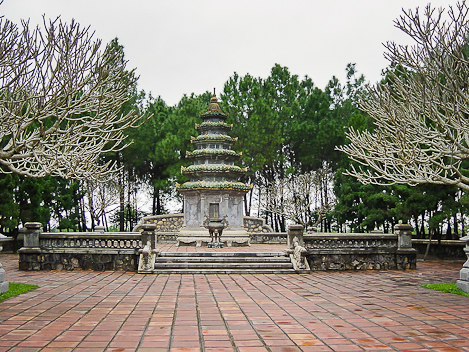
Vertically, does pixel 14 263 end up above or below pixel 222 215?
below

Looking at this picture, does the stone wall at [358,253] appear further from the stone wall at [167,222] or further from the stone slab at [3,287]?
the stone wall at [167,222]

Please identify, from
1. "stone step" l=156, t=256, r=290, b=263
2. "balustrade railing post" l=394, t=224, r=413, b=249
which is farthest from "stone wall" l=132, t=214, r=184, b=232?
"balustrade railing post" l=394, t=224, r=413, b=249

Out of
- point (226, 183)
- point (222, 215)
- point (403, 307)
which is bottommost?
point (403, 307)

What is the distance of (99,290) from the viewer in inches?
A: 474

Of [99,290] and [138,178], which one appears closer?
[99,290]

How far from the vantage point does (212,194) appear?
2600cm

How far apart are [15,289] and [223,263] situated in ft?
23.9

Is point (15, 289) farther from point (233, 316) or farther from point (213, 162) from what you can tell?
point (213, 162)

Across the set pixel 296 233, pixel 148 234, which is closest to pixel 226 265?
pixel 296 233

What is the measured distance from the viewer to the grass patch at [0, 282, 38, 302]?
35.7 ft

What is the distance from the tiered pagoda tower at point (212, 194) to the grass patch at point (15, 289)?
41.6 ft

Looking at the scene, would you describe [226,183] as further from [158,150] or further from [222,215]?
[158,150]

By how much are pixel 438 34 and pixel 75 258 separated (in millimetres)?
13247

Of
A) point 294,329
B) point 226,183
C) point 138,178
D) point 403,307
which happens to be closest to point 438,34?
point 403,307
